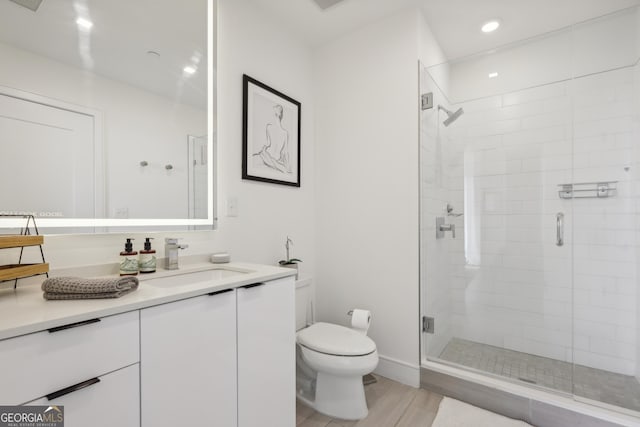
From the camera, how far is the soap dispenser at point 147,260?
4.19 feet

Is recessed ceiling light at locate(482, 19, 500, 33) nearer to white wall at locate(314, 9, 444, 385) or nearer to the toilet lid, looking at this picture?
white wall at locate(314, 9, 444, 385)

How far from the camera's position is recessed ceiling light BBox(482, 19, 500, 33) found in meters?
2.14

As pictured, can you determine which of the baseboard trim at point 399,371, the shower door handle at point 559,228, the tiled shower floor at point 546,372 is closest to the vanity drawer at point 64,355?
the baseboard trim at point 399,371

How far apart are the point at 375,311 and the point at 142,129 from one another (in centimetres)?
180

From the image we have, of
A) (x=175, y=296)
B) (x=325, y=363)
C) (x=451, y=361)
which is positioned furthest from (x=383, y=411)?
(x=175, y=296)

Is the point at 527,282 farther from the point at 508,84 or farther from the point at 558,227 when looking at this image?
the point at 508,84

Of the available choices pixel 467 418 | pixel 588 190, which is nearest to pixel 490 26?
pixel 588 190

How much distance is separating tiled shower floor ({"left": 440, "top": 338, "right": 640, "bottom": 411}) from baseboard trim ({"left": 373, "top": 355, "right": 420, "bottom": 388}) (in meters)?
0.25

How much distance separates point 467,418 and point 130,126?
88.3 inches

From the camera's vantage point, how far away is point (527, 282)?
85.8 inches

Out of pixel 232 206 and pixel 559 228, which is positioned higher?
pixel 232 206

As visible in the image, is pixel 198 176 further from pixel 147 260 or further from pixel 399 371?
pixel 399 371

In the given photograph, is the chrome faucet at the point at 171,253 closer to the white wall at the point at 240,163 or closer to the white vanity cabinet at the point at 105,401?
the white wall at the point at 240,163

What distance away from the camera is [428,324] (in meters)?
2.00
